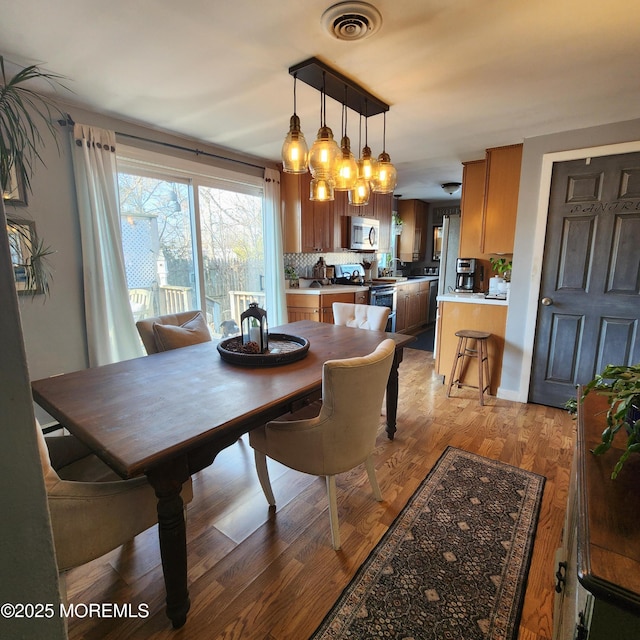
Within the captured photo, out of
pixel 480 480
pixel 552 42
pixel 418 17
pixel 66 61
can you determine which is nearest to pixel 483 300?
pixel 480 480

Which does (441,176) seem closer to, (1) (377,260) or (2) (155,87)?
(1) (377,260)

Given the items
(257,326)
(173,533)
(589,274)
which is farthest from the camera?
(589,274)

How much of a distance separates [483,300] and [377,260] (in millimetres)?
3059

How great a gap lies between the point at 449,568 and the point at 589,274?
257cm

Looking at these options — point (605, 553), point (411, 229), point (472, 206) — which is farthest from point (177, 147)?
point (411, 229)

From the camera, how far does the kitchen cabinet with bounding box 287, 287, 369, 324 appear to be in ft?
13.9

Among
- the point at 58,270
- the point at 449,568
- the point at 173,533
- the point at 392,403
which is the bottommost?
the point at 449,568

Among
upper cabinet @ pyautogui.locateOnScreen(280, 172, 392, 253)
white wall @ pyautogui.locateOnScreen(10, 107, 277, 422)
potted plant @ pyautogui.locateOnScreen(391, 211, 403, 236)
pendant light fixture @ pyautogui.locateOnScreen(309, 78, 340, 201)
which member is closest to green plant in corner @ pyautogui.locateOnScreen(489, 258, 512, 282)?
upper cabinet @ pyautogui.locateOnScreen(280, 172, 392, 253)

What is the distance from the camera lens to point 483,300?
3.43 metres

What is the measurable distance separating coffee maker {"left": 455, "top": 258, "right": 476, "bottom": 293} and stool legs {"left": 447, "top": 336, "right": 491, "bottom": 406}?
84 cm

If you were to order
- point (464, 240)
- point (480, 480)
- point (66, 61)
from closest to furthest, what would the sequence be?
point (66, 61) → point (480, 480) → point (464, 240)

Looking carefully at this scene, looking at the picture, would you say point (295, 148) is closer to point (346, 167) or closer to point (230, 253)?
point (346, 167)

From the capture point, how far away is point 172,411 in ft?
4.46

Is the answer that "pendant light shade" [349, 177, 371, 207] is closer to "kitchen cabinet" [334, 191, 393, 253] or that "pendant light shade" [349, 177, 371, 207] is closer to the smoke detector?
the smoke detector
